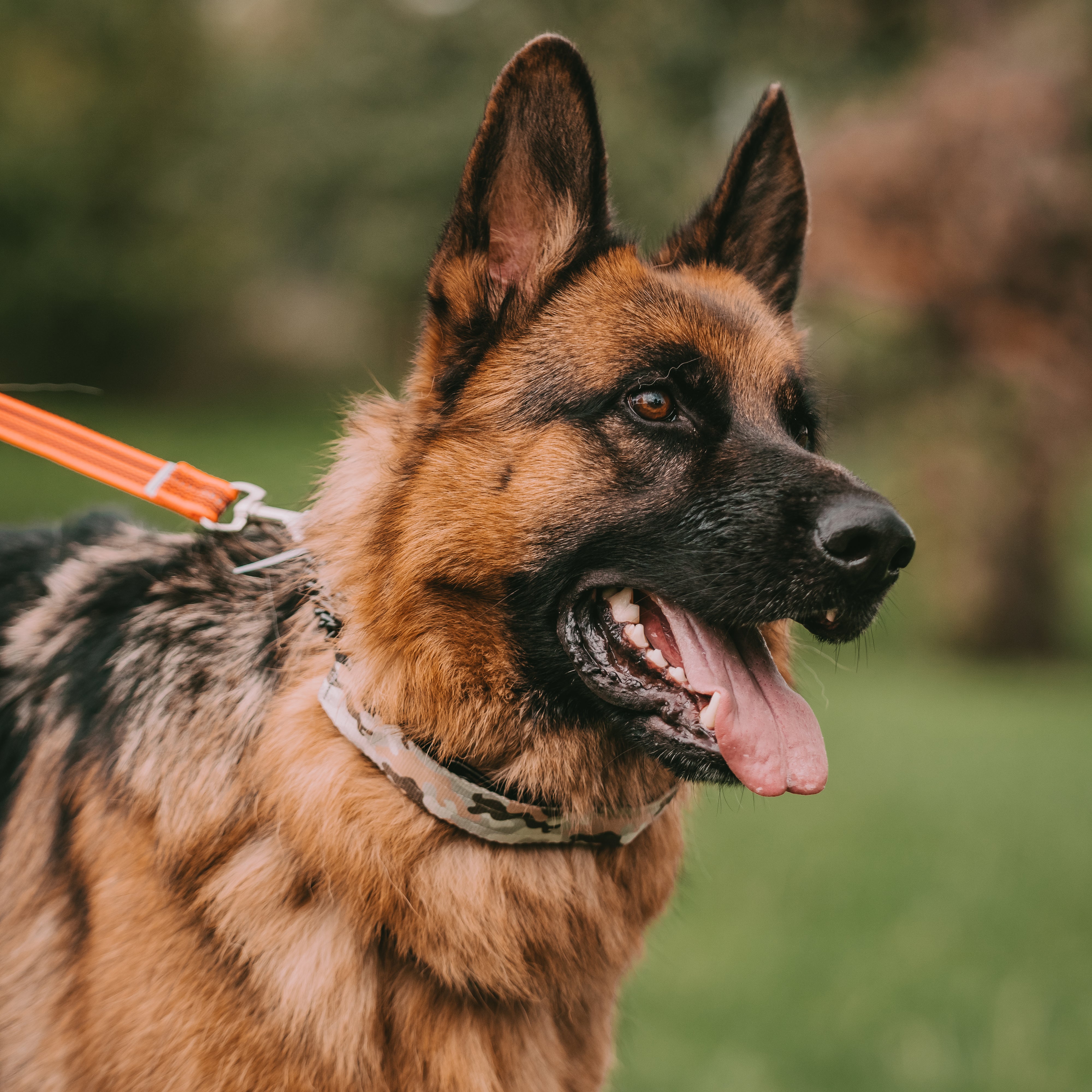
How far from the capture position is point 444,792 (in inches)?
89.7

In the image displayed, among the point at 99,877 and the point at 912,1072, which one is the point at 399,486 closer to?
the point at 99,877

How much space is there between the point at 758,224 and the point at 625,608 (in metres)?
1.36

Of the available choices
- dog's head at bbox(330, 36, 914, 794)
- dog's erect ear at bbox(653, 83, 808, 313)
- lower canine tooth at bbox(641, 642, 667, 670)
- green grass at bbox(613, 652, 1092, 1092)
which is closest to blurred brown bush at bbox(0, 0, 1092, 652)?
green grass at bbox(613, 652, 1092, 1092)

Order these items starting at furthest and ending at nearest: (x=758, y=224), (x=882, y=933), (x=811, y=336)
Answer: (x=882, y=933)
(x=811, y=336)
(x=758, y=224)

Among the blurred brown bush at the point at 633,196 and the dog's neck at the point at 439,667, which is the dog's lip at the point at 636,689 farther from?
the blurred brown bush at the point at 633,196

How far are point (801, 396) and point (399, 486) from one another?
45.3 inches

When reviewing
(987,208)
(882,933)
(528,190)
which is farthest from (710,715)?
(987,208)

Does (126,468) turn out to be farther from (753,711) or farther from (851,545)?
(851,545)

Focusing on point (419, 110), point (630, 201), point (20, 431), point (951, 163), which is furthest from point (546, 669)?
point (419, 110)

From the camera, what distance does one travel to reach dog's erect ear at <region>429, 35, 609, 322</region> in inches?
93.4

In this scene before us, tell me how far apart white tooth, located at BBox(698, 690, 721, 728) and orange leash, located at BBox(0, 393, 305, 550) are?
1182 mm

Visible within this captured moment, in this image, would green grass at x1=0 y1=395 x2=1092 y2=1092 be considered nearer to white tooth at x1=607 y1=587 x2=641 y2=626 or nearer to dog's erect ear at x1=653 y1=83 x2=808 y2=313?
white tooth at x1=607 y1=587 x2=641 y2=626

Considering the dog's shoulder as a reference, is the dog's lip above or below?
below

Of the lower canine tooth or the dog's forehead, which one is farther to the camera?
the dog's forehead
